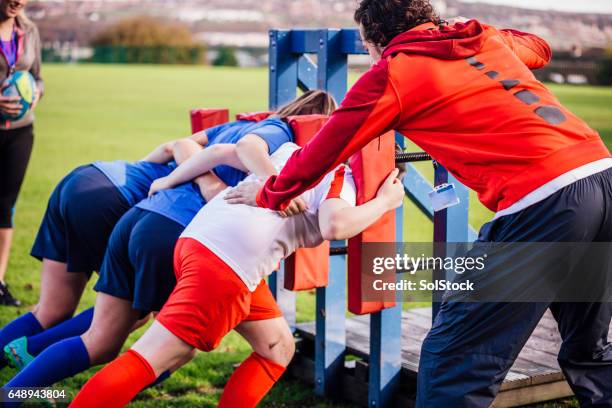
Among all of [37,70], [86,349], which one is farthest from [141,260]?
[37,70]

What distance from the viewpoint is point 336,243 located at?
158 inches

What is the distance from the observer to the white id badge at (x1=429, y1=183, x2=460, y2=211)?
3.12m

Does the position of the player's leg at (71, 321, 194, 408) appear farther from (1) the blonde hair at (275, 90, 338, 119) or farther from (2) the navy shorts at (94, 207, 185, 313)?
(1) the blonde hair at (275, 90, 338, 119)

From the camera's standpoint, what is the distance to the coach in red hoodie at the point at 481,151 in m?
2.54

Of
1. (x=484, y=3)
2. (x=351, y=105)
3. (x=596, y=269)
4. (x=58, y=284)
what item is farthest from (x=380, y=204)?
(x=484, y=3)

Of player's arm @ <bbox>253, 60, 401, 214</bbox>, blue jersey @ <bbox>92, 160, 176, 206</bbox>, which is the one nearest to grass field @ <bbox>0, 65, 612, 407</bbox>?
blue jersey @ <bbox>92, 160, 176, 206</bbox>

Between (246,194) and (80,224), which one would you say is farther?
(80,224)

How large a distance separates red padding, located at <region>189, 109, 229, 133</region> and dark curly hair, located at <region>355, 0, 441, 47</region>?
5.43 feet

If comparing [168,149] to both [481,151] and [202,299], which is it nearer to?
[202,299]

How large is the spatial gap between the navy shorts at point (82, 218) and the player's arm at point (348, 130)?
4.08 feet

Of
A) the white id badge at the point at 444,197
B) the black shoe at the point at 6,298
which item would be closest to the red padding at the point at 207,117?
the white id badge at the point at 444,197

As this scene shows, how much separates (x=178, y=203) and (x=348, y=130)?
104cm

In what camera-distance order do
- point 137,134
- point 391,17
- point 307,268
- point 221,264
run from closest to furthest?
point 391,17 → point 221,264 → point 307,268 → point 137,134

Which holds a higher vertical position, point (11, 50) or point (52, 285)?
point (11, 50)
